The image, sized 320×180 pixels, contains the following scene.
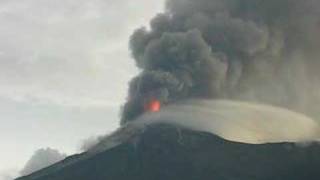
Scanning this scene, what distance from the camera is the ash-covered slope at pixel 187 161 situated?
124m

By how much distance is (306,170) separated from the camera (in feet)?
409

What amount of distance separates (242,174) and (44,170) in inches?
1219

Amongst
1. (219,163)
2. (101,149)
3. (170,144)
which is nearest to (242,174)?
(219,163)

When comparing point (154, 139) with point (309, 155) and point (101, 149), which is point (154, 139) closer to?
point (101, 149)

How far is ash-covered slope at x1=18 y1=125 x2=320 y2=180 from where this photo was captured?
408 feet

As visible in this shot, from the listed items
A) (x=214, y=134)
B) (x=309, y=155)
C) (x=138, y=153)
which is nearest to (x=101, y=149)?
(x=138, y=153)

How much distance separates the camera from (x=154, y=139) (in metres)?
133

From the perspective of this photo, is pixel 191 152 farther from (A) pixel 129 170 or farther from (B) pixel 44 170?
(B) pixel 44 170

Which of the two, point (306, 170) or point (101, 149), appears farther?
point (101, 149)

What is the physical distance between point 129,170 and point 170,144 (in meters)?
8.42

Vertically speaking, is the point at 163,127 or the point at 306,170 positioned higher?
the point at 163,127

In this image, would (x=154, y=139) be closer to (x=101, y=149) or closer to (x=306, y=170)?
(x=101, y=149)

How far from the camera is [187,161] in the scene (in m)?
128

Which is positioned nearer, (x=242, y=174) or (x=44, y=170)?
(x=242, y=174)
